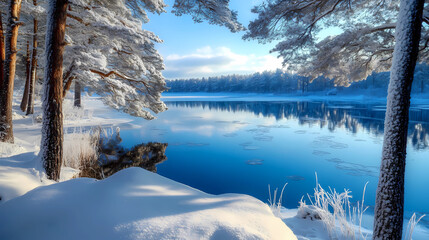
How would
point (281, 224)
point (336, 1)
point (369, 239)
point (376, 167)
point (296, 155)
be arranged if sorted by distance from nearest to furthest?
point (281, 224)
point (369, 239)
point (336, 1)
point (376, 167)
point (296, 155)

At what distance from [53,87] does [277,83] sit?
277 feet

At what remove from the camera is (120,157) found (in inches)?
368

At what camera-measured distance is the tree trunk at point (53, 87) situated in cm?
432

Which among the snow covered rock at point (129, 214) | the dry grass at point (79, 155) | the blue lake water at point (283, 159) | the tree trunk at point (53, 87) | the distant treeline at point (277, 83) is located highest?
the distant treeline at point (277, 83)

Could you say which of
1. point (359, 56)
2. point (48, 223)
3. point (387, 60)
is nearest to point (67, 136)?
point (48, 223)

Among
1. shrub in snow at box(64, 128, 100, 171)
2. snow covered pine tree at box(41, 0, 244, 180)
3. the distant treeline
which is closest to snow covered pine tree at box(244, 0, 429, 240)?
snow covered pine tree at box(41, 0, 244, 180)

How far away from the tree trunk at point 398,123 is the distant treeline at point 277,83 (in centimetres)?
5367

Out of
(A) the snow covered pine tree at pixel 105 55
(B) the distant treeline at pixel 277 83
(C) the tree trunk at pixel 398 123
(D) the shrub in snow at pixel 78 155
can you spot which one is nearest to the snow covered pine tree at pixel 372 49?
(C) the tree trunk at pixel 398 123

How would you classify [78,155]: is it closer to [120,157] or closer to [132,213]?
[120,157]

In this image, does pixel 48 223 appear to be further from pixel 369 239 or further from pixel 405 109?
pixel 369 239

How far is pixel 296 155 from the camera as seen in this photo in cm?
1082

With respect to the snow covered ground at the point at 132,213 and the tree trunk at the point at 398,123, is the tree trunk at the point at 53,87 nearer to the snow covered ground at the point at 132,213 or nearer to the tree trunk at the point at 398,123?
the snow covered ground at the point at 132,213

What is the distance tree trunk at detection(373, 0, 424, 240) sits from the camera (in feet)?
10.4

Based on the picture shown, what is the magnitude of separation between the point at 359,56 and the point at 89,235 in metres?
7.99
